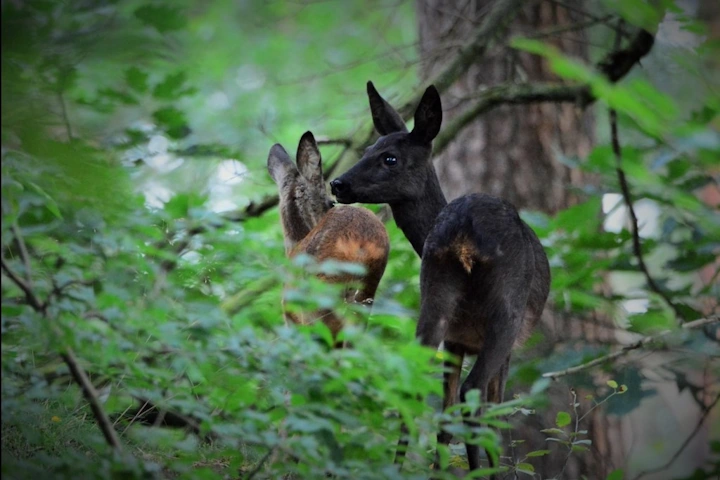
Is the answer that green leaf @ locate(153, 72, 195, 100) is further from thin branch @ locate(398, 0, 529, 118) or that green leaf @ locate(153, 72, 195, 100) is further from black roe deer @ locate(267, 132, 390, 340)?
thin branch @ locate(398, 0, 529, 118)

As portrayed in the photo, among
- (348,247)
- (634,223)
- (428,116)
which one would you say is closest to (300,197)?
(348,247)

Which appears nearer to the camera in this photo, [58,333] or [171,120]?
[58,333]

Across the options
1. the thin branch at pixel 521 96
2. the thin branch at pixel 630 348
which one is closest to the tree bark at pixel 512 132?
the thin branch at pixel 521 96

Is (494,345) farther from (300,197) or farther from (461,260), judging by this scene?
(300,197)

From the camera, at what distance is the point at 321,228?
4.61 m

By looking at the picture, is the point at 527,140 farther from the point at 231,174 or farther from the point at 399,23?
the point at 399,23

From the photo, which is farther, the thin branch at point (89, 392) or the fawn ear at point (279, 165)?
the fawn ear at point (279, 165)

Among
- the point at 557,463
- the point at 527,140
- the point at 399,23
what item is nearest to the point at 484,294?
the point at 557,463

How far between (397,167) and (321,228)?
59 centimetres

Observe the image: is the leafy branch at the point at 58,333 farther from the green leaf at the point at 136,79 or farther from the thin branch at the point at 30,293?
the green leaf at the point at 136,79

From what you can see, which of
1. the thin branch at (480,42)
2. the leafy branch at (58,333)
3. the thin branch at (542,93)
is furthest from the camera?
the thin branch at (480,42)

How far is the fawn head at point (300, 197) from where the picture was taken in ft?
15.8

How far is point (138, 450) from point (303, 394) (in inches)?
66.4

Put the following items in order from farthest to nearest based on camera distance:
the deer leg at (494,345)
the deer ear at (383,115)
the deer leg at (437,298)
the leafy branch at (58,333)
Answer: the deer ear at (383,115) < the deer leg at (437,298) < the deer leg at (494,345) < the leafy branch at (58,333)
